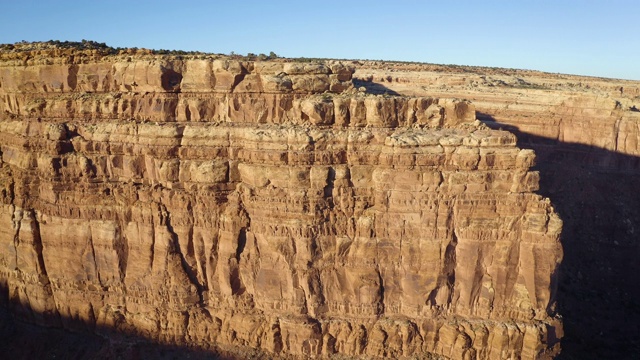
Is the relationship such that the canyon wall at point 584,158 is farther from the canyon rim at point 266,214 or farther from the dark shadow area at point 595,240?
the canyon rim at point 266,214

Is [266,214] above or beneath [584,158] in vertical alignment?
beneath

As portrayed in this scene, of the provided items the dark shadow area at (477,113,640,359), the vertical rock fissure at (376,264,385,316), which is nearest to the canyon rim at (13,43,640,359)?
the vertical rock fissure at (376,264,385,316)

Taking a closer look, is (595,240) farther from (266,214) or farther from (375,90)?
(266,214)

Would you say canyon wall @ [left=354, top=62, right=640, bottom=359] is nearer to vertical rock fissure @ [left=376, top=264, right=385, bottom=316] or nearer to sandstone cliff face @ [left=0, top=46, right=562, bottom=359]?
sandstone cliff face @ [left=0, top=46, right=562, bottom=359]

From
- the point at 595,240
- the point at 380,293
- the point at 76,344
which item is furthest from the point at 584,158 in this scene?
the point at 76,344

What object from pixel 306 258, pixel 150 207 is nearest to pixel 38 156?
pixel 150 207

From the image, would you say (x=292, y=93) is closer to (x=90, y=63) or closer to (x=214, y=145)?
(x=214, y=145)
